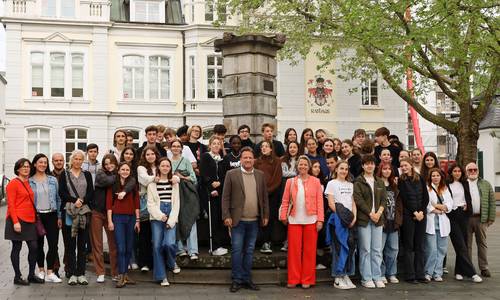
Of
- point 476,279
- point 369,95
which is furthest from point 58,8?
point 476,279

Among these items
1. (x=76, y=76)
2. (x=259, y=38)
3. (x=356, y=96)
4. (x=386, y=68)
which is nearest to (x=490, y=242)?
(x=386, y=68)

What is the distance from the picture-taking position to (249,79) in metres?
13.2

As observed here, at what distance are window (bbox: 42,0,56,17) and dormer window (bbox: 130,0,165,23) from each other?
4.06 metres

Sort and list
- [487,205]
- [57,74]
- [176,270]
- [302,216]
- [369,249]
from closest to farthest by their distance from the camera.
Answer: [302,216], [369,249], [176,270], [487,205], [57,74]

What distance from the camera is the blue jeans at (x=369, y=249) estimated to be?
9.89 m

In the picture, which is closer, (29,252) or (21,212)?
(21,212)

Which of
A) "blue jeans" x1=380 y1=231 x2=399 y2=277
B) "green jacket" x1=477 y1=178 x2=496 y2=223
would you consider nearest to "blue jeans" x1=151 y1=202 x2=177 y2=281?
"blue jeans" x1=380 y1=231 x2=399 y2=277

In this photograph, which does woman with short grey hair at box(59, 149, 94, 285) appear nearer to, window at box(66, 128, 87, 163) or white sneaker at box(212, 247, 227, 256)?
white sneaker at box(212, 247, 227, 256)

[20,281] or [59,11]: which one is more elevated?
[59,11]

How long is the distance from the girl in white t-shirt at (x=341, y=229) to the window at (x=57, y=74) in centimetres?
2610

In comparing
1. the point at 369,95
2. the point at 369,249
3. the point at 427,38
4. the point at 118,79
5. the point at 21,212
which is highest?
the point at 118,79

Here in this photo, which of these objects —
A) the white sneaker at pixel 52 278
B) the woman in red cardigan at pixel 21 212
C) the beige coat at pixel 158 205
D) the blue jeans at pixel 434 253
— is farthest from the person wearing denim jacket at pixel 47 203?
the blue jeans at pixel 434 253

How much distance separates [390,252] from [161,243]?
3.65 metres

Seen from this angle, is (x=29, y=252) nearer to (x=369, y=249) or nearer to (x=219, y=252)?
(x=219, y=252)
